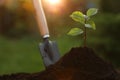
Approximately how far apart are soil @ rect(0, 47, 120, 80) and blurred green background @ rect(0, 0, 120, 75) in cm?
358

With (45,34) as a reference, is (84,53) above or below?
above

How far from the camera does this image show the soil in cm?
135

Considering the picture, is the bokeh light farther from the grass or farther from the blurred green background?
→ the grass

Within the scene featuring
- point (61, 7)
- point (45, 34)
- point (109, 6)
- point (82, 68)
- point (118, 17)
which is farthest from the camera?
point (61, 7)

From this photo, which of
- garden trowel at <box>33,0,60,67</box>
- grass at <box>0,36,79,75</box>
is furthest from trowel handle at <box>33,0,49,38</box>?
grass at <box>0,36,79,75</box>

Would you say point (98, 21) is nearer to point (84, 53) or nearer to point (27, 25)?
point (27, 25)

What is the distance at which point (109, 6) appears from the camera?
6363mm

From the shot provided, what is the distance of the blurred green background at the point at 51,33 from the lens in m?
5.28

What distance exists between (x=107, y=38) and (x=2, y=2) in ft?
8.74

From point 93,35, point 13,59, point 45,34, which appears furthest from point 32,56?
point 45,34

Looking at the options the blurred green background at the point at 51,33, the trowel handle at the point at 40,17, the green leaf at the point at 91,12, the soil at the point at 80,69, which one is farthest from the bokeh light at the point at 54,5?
the soil at the point at 80,69

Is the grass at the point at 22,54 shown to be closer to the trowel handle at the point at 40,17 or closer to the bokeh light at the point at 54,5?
the bokeh light at the point at 54,5

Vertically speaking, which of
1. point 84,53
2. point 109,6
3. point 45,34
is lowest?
point 109,6

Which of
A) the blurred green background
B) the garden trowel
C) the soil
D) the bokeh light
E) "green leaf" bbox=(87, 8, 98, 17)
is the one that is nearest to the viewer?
the soil
